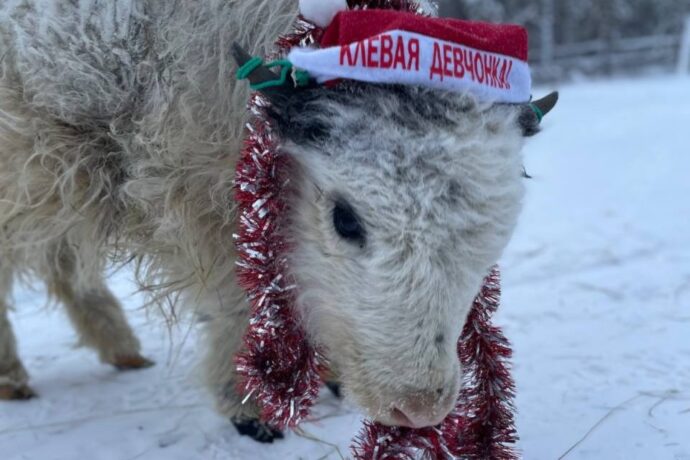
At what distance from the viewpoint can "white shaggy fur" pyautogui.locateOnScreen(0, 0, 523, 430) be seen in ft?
5.47

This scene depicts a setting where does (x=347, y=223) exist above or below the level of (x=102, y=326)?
above

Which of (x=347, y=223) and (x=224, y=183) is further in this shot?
(x=224, y=183)

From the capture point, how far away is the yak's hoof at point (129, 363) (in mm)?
3346

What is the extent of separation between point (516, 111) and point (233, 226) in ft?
3.18

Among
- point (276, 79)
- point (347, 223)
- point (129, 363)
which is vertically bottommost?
point (129, 363)

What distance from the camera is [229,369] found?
2.68m

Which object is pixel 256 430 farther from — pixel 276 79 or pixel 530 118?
pixel 530 118

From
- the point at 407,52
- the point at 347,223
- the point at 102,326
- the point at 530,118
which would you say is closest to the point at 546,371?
the point at 530,118

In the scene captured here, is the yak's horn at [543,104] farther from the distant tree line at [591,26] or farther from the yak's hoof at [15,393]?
the distant tree line at [591,26]

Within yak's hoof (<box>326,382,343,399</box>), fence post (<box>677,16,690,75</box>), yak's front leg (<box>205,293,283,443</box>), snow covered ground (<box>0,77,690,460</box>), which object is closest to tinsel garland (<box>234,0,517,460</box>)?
snow covered ground (<box>0,77,690,460</box>)

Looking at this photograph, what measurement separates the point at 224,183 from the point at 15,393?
1562 millimetres

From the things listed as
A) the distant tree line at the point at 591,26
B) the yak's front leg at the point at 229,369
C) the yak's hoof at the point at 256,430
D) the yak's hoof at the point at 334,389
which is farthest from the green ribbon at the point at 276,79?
the distant tree line at the point at 591,26

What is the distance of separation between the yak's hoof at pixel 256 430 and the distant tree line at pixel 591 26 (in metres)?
15.6

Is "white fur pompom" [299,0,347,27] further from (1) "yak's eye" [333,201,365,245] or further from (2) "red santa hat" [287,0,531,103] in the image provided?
(1) "yak's eye" [333,201,365,245]
